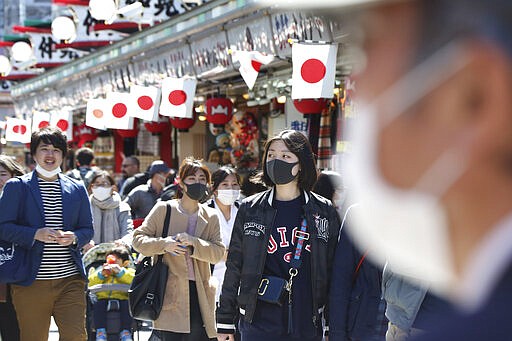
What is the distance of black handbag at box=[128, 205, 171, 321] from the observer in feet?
18.1

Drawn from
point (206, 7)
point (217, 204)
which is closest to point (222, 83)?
point (206, 7)

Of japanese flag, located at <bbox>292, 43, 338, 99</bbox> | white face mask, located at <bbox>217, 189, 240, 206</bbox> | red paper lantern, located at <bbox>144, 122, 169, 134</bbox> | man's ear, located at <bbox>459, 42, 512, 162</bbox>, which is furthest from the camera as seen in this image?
red paper lantern, located at <bbox>144, 122, 169, 134</bbox>

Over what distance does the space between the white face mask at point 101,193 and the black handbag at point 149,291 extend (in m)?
2.56

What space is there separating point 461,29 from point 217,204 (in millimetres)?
5320

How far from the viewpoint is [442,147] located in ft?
3.43

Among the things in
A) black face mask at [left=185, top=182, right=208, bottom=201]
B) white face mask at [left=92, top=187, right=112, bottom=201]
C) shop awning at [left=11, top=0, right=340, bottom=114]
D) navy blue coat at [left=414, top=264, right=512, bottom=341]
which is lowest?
white face mask at [left=92, top=187, right=112, bottom=201]

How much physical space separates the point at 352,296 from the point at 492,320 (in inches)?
134

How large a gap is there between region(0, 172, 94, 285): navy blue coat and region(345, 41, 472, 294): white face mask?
4.63 m

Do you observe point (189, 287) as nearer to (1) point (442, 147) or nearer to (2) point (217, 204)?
(2) point (217, 204)

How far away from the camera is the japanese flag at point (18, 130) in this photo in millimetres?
16672

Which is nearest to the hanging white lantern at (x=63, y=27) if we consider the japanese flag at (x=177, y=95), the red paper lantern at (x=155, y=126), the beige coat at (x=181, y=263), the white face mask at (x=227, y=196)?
the red paper lantern at (x=155, y=126)

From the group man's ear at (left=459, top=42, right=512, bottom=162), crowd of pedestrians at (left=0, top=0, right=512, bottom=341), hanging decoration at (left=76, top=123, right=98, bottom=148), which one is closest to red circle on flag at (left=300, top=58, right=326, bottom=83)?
crowd of pedestrians at (left=0, top=0, right=512, bottom=341)

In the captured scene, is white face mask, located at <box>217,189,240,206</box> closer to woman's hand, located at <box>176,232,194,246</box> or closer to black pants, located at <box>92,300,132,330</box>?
woman's hand, located at <box>176,232,194,246</box>

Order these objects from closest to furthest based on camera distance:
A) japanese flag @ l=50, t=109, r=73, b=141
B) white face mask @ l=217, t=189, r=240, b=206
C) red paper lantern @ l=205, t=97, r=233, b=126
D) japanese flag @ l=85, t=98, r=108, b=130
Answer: white face mask @ l=217, t=189, r=240, b=206 < red paper lantern @ l=205, t=97, r=233, b=126 < japanese flag @ l=85, t=98, r=108, b=130 < japanese flag @ l=50, t=109, r=73, b=141
